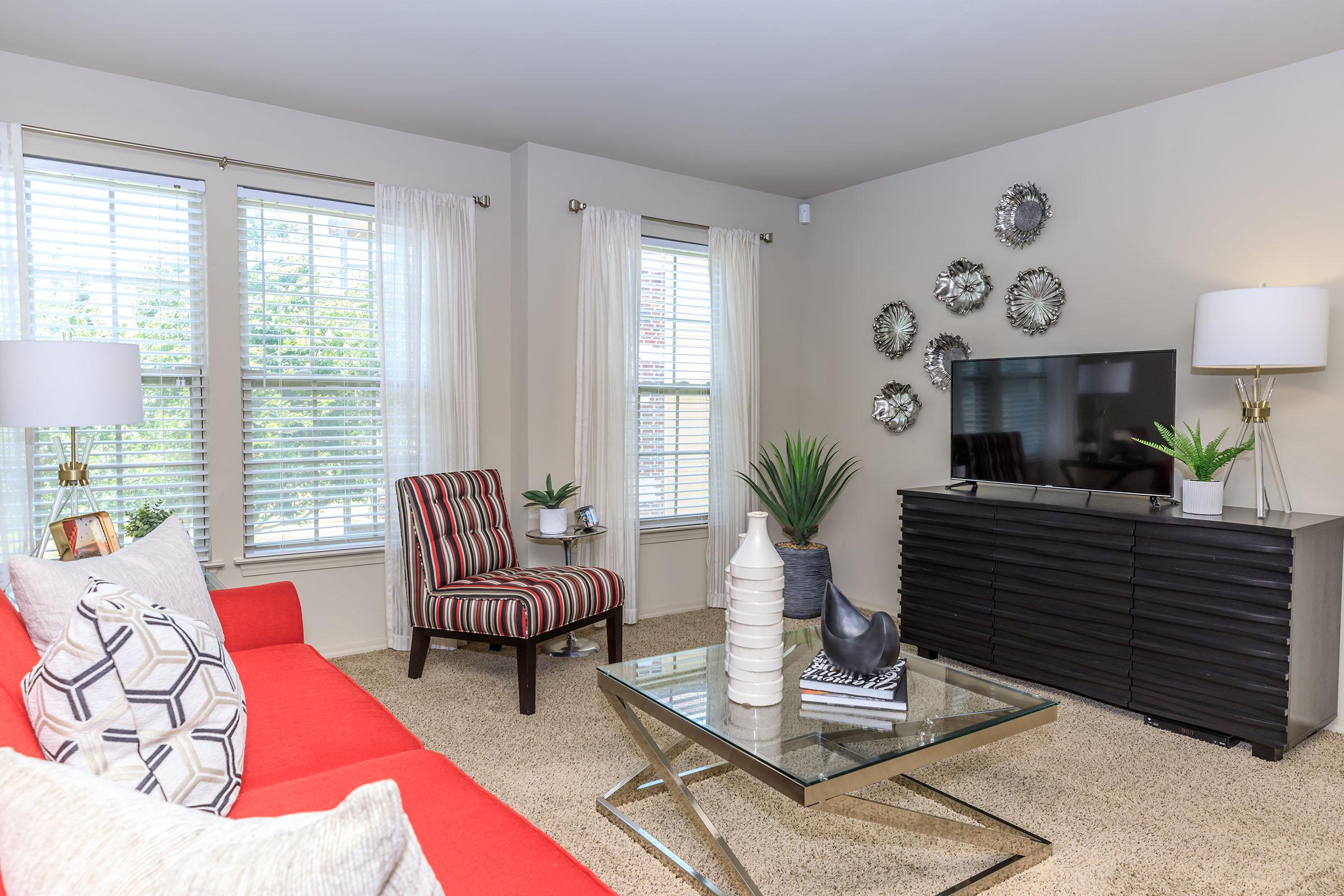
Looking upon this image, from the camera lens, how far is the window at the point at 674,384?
4.88 m

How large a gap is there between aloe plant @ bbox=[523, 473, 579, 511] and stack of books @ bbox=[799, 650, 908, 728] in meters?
2.17

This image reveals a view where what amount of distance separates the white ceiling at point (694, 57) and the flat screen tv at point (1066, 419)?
3.88ft

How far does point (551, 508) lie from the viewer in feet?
13.7

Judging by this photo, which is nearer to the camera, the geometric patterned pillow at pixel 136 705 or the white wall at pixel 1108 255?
the geometric patterned pillow at pixel 136 705

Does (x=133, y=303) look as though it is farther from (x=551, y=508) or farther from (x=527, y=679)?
(x=527, y=679)

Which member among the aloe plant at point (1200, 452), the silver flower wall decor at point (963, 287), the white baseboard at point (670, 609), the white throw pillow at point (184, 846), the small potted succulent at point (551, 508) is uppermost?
the silver flower wall decor at point (963, 287)

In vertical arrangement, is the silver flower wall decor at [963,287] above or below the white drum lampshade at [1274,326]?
above

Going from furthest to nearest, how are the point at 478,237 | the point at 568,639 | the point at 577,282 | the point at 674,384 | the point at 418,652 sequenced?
1. the point at 674,384
2. the point at 577,282
3. the point at 478,237
4. the point at 568,639
5. the point at 418,652

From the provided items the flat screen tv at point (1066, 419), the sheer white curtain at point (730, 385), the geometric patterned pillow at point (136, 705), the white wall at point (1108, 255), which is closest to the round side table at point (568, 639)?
the sheer white curtain at point (730, 385)

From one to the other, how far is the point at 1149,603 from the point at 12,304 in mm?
4574

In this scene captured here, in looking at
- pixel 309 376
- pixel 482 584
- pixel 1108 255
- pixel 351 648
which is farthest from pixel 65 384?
pixel 1108 255

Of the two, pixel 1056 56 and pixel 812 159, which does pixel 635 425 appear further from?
pixel 1056 56

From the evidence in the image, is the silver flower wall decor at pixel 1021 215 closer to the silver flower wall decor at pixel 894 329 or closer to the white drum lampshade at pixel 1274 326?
the silver flower wall decor at pixel 894 329

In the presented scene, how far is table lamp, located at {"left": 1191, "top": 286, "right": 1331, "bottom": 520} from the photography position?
2967 millimetres
